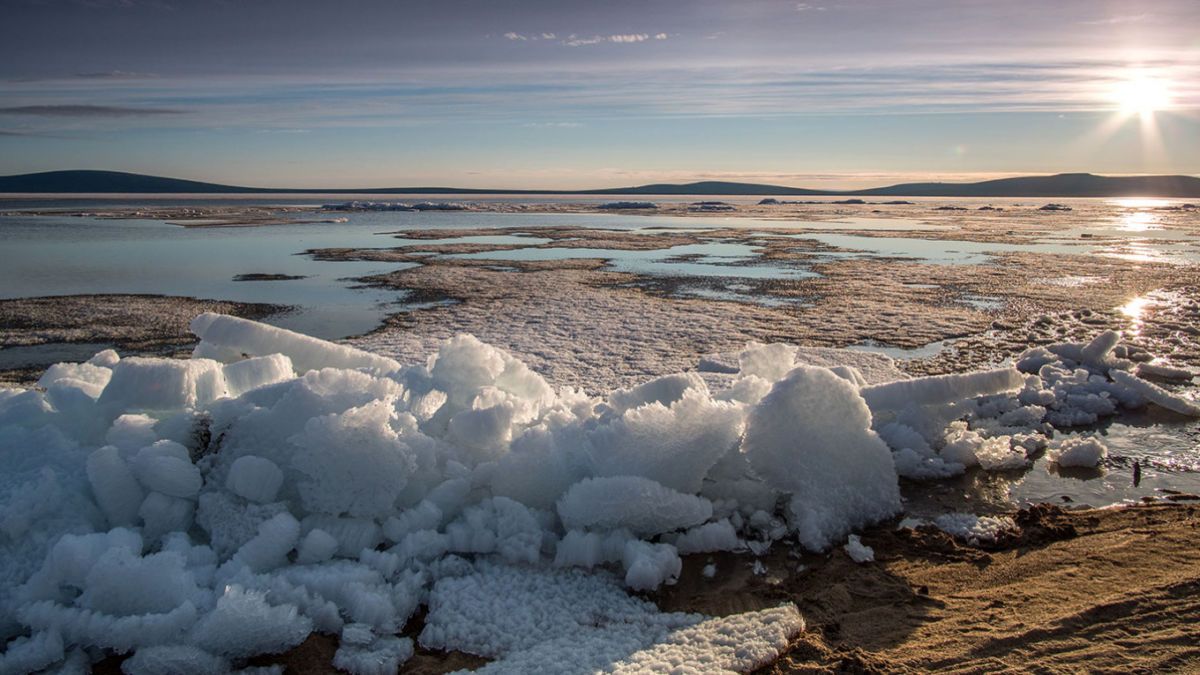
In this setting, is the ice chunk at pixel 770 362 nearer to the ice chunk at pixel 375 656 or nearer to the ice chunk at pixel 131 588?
the ice chunk at pixel 375 656

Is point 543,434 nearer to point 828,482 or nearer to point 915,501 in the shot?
point 828,482

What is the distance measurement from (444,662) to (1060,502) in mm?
3038

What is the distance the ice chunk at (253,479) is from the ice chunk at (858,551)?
2.39 metres

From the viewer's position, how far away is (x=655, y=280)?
40.8ft

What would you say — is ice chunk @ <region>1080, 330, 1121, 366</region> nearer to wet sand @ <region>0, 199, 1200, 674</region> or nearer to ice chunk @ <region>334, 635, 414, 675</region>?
wet sand @ <region>0, 199, 1200, 674</region>

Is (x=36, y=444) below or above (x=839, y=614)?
above

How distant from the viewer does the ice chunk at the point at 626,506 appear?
3062 mm

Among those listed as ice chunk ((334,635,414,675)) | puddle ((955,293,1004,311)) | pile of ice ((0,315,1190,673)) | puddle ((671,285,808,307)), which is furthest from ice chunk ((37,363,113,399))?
puddle ((955,293,1004,311))

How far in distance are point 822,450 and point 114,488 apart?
3006mm

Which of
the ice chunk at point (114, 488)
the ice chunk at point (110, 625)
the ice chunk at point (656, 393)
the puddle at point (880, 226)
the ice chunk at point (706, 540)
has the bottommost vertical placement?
the ice chunk at point (706, 540)

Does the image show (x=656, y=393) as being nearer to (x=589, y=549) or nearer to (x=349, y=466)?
(x=589, y=549)

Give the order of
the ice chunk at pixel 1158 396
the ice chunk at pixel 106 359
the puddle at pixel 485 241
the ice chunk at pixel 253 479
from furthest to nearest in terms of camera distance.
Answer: the puddle at pixel 485 241, the ice chunk at pixel 1158 396, the ice chunk at pixel 106 359, the ice chunk at pixel 253 479

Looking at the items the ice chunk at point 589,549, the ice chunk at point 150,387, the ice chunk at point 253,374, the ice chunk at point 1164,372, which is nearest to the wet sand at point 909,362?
the ice chunk at point 589,549

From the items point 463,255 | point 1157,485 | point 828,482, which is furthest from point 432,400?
point 463,255
